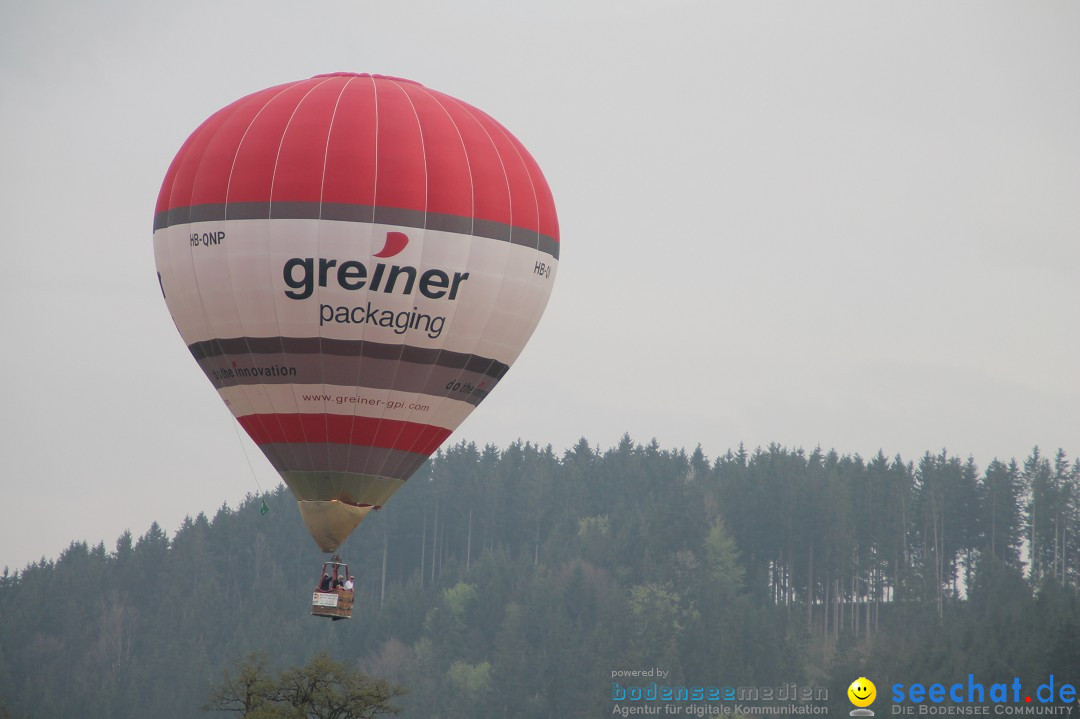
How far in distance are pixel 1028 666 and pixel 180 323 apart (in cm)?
6275

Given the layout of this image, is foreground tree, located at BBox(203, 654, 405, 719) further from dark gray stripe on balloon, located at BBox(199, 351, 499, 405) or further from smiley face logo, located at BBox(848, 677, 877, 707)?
smiley face logo, located at BBox(848, 677, 877, 707)

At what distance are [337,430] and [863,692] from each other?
5272 centimetres

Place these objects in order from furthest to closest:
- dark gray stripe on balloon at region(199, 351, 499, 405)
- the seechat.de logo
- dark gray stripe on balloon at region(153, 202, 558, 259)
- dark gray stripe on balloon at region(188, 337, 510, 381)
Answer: the seechat.de logo < dark gray stripe on balloon at region(199, 351, 499, 405) < dark gray stripe on balloon at region(188, 337, 510, 381) < dark gray stripe on balloon at region(153, 202, 558, 259)

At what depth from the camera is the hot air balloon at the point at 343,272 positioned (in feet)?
98.7

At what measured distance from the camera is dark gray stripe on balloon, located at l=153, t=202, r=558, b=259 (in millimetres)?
30031

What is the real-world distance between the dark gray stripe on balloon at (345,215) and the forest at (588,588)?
5743 cm

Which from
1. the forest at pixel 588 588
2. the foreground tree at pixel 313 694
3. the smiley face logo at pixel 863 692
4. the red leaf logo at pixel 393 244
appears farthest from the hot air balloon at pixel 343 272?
the forest at pixel 588 588

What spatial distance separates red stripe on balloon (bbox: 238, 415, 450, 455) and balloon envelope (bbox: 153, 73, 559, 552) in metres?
0.03

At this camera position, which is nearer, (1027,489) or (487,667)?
(487,667)

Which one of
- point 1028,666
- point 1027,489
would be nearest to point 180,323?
point 1028,666

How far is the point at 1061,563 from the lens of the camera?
121m

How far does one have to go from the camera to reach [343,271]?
2998 cm

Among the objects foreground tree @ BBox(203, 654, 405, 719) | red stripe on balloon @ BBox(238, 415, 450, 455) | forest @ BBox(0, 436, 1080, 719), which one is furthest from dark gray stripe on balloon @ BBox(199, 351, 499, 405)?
forest @ BBox(0, 436, 1080, 719)

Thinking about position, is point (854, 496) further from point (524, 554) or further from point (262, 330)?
point (262, 330)
